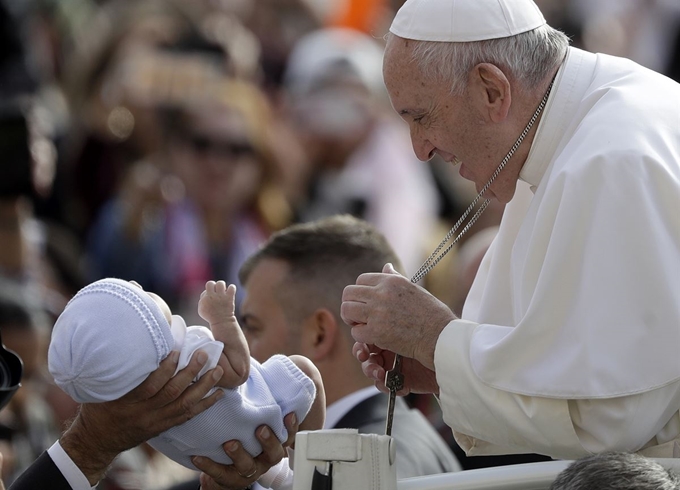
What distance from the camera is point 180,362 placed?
299cm

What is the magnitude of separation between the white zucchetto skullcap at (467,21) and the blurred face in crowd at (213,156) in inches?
137

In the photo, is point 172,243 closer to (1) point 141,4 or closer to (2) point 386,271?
(1) point 141,4

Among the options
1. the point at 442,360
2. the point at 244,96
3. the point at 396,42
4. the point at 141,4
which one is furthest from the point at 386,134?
the point at 442,360

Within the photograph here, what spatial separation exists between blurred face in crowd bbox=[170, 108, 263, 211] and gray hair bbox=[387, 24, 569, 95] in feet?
11.8

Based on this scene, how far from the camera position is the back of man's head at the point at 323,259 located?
4445mm

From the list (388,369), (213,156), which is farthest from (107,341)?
(213,156)

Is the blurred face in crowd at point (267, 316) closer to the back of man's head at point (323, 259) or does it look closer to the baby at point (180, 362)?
the back of man's head at point (323, 259)

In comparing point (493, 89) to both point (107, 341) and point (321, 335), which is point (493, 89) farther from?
point (321, 335)

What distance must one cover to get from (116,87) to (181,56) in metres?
0.43

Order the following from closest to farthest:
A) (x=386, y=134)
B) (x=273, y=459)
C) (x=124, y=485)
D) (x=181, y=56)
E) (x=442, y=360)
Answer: (x=442, y=360), (x=273, y=459), (x=124, y=485), (x=181, y=56), (x=386, y=134)

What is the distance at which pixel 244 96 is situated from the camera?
7039 mm

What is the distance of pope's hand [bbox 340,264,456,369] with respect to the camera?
9.99 feet

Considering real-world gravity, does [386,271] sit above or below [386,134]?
above

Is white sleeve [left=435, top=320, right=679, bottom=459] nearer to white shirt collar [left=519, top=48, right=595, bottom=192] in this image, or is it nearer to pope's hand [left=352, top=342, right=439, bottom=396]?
pope's hand [left=352, top=342, right=439, bottom=396]
